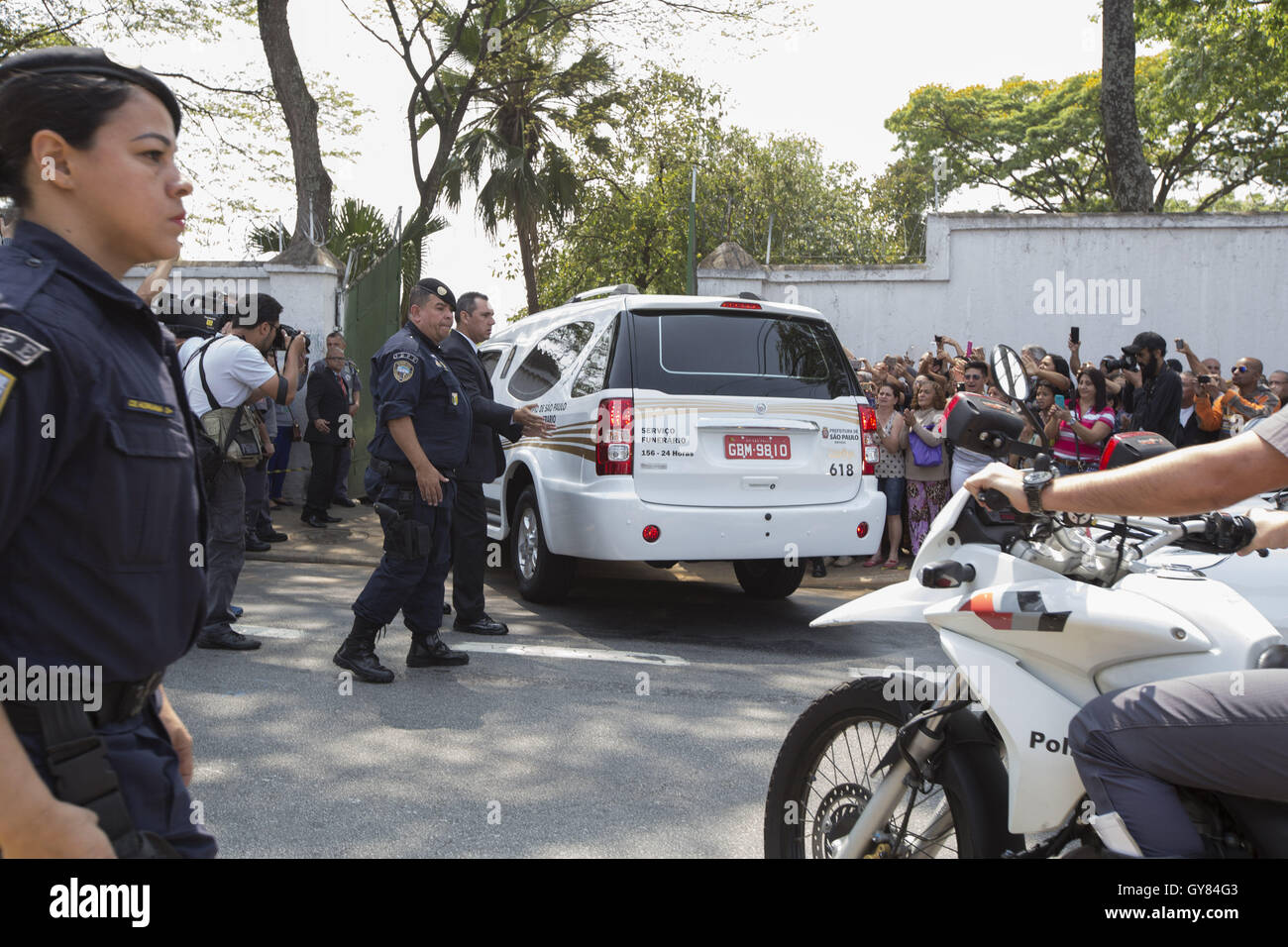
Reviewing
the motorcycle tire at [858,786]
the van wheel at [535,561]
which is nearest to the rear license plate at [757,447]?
the van wheel at [535,561]

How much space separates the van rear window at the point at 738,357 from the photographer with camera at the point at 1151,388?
342cm

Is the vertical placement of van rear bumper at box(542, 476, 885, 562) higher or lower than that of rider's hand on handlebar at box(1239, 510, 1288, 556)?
lower

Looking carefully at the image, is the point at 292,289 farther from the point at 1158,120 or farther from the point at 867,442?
the point at 1158,120

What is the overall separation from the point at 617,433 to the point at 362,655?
199 cm

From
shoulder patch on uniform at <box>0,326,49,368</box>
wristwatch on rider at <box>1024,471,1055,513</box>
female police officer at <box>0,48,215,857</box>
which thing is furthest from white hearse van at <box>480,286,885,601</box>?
shoulder patch on uniform at <box>0,326,49,368</box>

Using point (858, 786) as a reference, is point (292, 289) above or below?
above

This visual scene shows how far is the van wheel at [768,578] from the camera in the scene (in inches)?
317

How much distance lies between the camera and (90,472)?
1.53 meters

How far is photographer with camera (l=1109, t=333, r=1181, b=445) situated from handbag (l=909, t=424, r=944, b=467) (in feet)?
5.27

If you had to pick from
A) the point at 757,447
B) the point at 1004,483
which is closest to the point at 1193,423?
the point at 757,447

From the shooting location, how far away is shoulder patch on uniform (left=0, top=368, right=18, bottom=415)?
1.40 meters

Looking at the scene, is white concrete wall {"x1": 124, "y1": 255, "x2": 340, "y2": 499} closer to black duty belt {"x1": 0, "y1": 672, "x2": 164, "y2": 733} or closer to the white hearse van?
the white hearse van
